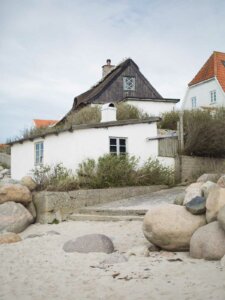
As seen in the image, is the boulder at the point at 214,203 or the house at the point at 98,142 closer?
the boulder at the point at 214,203

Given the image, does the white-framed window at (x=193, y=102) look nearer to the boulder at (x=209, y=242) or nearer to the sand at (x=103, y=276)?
the sand at (x=103, y=276)

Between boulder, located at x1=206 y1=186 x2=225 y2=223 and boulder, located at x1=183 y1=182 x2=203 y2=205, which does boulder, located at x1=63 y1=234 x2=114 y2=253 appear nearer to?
boulder, located at x1=183 y1=182 x2=203 y2=205

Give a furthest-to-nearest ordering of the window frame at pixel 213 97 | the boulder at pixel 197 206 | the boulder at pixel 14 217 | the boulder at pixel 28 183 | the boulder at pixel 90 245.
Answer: the window frame at pixel 213 97 → the boulder at pixel 28 183 → the boulder at pixel 14 217 → the boulder at pixel 90 245 → the boulder at pixel 197 206

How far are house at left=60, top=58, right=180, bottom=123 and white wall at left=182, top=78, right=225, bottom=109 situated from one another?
402 cm

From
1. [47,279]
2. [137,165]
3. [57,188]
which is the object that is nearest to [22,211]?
[57,188]

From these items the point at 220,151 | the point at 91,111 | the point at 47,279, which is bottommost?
the point at 47,279

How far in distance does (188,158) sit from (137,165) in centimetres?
245

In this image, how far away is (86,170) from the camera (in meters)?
14.5

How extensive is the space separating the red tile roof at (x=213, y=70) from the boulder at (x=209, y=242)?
1016 inches

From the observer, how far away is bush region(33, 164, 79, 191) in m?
13.5

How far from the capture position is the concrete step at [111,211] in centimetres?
1152

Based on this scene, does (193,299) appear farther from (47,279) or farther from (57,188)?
(57,188)

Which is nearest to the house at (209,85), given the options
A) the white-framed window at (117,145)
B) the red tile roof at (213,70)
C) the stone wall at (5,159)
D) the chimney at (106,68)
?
the red tile roof at (213,70)

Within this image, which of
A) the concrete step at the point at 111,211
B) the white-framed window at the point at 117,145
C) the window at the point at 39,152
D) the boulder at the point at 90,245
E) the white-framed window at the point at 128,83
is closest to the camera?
the boulder at the point at 90,245
